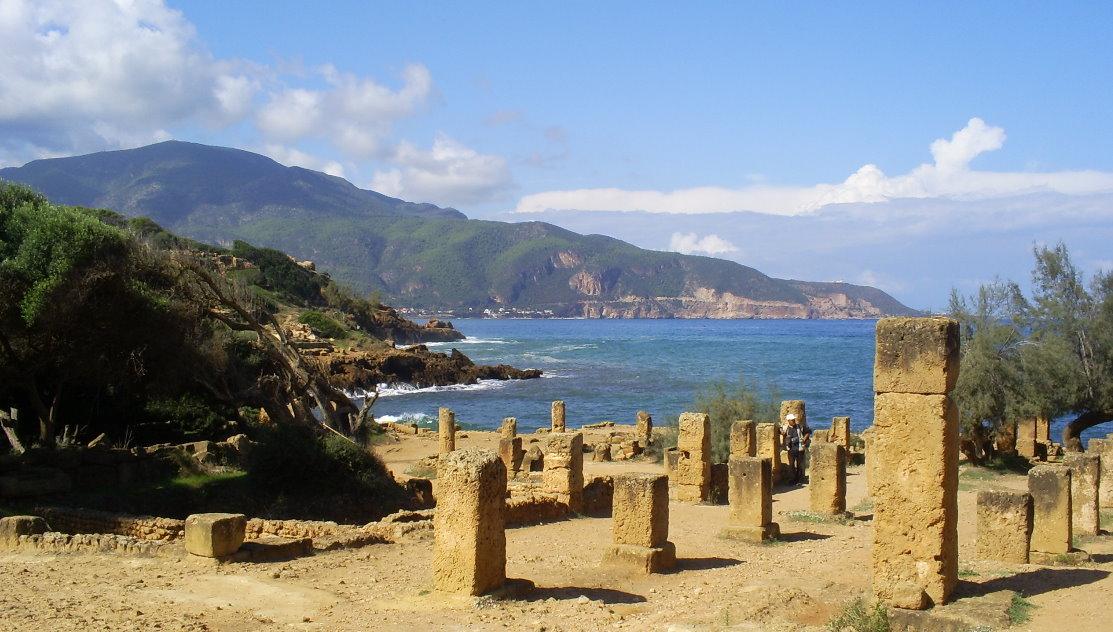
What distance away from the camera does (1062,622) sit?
27.0 ft

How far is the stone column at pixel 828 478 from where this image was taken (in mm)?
16609

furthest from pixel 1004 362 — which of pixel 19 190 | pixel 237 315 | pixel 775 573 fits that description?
pixel 19 190

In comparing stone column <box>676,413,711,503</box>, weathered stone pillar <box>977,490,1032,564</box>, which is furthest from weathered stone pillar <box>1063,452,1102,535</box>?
stone column <box>676,413,711,503</box>

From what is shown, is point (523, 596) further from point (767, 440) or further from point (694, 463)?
point (767, 440)

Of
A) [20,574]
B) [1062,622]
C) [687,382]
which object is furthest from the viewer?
[687,382]

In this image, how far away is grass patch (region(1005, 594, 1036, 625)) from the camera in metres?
8.27

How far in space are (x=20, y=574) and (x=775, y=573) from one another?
29.8 ft

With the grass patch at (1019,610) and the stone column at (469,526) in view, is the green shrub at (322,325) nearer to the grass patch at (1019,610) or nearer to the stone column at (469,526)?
the stone column at (469,526)

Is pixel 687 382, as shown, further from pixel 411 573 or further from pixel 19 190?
pixel 411 573

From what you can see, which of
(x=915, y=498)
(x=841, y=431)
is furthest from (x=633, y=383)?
(x=915, y=498)

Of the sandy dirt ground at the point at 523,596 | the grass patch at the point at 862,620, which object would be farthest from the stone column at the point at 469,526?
the grass patch at the point at 862,620

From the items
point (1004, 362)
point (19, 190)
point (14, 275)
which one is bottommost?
point (1004, 362)

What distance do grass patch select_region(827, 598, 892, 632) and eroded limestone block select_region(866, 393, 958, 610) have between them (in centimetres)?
26

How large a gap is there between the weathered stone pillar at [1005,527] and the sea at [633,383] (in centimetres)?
1962
